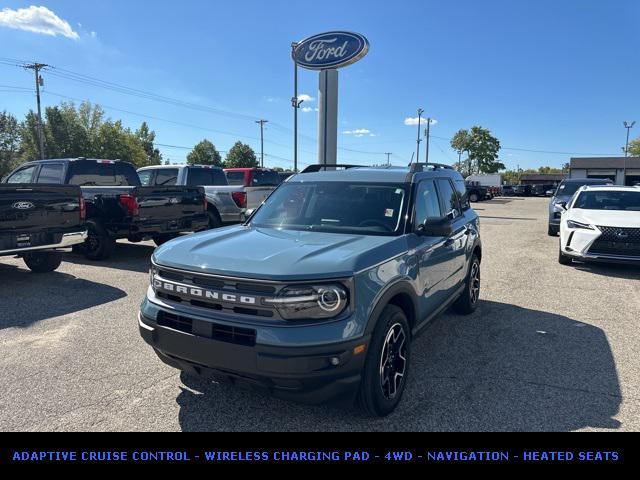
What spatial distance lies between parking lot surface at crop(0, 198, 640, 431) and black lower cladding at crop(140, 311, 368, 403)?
1.70 feet

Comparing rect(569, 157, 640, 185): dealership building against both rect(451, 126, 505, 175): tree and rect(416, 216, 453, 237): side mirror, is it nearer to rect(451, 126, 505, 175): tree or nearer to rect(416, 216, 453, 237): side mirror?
rect(451, 126, 505, 175): tree

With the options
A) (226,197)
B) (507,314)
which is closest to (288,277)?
(507,314)

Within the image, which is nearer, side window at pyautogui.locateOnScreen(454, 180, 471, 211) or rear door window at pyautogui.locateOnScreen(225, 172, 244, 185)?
side window at pyautogui.locateOnScreen(454, 180, 471, 211)

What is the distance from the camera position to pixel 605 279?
307 inches

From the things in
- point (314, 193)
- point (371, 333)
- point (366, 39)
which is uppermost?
point (366, 39)

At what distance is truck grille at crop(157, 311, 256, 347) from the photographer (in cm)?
268

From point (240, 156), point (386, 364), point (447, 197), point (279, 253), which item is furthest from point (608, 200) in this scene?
point (240, 156)

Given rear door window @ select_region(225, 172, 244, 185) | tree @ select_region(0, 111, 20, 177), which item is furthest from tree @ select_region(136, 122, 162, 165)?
rear door window @ select_region(225, 172, 244, 185)

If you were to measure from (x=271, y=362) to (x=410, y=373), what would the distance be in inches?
71.3

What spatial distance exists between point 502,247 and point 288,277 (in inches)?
400

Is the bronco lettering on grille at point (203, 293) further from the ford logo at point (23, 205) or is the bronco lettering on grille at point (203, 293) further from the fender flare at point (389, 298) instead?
the ford logo at point (23, 205)
